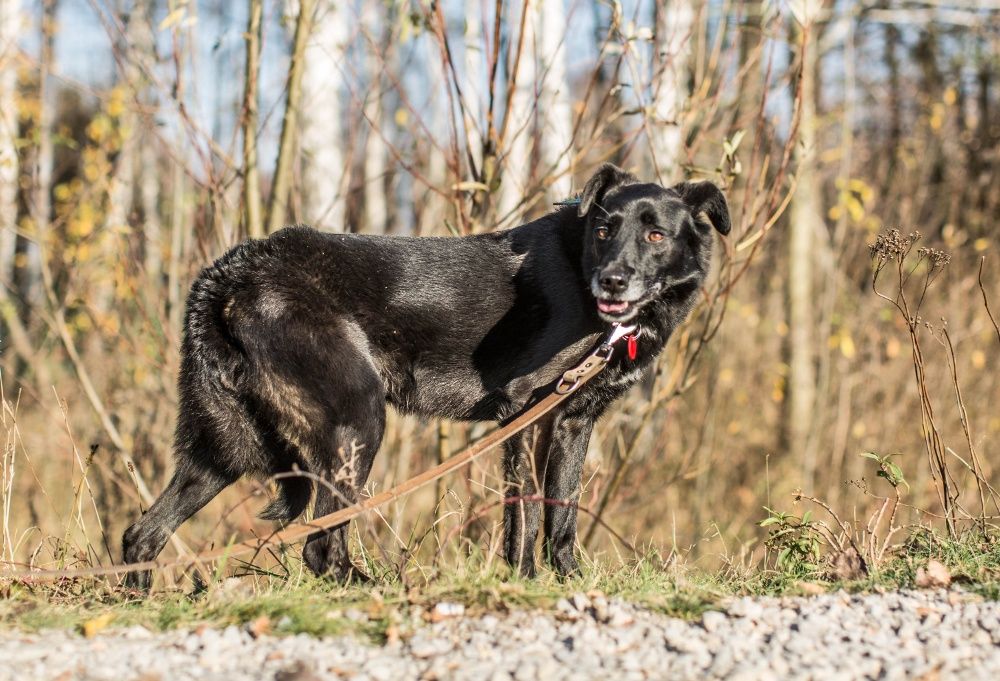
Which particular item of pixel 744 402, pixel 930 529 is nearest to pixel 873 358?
pixel 744 402

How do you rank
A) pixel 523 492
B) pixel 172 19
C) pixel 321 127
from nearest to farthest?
pixel 523 492, pixel 172 19, pixel 321 127

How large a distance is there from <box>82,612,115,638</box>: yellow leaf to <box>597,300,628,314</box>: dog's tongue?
7.31 ft

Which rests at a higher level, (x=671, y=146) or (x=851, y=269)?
(x=671, y=146)

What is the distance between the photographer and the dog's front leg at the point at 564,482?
4.23 metres

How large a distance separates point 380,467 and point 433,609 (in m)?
4.18

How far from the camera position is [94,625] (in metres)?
2.92

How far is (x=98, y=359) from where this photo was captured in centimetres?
898

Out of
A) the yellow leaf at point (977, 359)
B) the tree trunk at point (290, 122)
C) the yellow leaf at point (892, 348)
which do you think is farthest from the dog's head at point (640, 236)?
the yellow leaf at point (977, 359)

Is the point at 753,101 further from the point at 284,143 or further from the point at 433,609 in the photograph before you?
the point at 433,609

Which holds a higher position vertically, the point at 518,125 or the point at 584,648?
the point at 518,125

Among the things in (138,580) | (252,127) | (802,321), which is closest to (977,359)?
(802,321)

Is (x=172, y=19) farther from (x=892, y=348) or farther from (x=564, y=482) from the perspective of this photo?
(x=892, y=348)

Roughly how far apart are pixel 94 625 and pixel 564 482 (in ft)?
6.90

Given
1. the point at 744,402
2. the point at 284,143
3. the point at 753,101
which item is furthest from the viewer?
the point at 744,402
